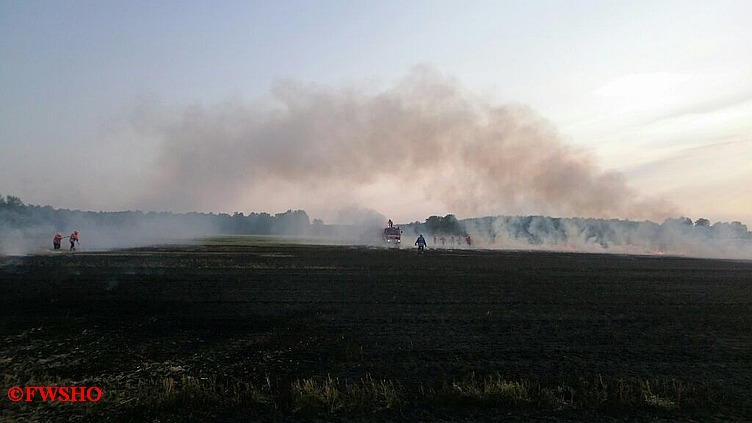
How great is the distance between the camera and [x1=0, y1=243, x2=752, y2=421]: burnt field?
24.5 feet

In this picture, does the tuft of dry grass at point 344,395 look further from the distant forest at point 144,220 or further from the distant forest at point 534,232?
the distant forest at point 144,220

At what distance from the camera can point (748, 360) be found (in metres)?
10.6

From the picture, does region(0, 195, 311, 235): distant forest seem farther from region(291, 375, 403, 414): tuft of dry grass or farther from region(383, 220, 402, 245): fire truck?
region(291, 375, 403, 414): tuft of dry grass

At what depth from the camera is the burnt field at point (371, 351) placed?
747 cm

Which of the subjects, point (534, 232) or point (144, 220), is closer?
point (534, 232)

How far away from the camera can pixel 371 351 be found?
10.6 meters

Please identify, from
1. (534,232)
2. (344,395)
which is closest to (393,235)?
(534,232)

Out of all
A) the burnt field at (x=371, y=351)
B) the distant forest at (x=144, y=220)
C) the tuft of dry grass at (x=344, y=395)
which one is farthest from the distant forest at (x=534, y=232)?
the tuft of dry grass at (x=344, y=395)

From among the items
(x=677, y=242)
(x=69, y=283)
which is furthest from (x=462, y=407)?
(x=677, y=242)

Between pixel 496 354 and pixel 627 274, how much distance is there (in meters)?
23.7

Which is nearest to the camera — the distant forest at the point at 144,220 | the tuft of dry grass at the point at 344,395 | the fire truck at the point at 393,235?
the tuft of dry grass at the point at 344,395

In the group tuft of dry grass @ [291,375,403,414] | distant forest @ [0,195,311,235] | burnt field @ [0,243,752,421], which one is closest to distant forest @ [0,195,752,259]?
distant forest @ [0,195,311,235]

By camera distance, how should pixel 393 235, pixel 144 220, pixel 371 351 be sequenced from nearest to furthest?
pixel 371 351 < pixel 393 235 < pixel 144 220

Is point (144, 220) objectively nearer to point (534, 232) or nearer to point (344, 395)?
point (534, 232)
